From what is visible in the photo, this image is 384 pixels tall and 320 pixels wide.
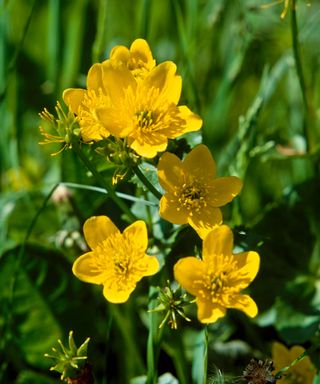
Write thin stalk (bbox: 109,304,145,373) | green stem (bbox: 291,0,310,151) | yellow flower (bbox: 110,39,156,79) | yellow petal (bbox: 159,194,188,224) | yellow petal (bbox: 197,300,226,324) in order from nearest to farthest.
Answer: yellow petal (bbox: 197,300,226,324) → yellow petal (bbox: 159,194,188,224) → yellow flower (bbox: 110,39,156,79) → green stem (bbox: 291,0,310,151) → thin stalk (bbox: 109,304,145,373)

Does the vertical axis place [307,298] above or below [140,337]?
above

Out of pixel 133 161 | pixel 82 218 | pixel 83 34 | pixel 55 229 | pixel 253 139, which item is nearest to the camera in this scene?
pixel 133 161

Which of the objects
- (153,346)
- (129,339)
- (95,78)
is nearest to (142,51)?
(95,78)

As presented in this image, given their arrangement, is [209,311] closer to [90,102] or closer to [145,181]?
[145,181]

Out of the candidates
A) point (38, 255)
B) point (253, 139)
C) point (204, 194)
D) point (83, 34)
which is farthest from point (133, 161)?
point (83, 34)

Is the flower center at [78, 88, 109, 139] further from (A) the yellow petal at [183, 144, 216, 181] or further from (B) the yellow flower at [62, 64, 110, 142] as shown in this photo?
(A) the yellow petal at [183, 144, 216, 181]

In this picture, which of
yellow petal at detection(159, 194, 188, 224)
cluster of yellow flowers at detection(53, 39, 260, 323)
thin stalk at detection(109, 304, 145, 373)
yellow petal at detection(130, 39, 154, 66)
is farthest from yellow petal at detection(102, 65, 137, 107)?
thin stalk at detection(109, 304, 145, 373)

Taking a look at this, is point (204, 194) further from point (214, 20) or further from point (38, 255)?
point (214, 20)
